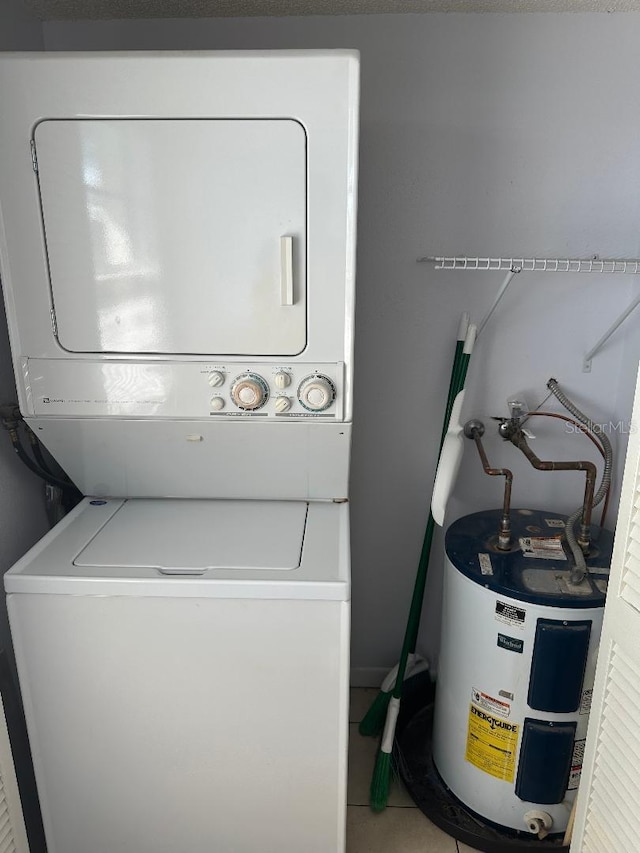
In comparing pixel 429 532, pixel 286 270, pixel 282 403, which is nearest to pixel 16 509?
pixel 282 403

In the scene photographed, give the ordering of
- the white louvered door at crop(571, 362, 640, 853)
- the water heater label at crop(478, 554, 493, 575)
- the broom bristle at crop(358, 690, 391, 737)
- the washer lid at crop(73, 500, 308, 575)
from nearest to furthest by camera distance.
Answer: the white louvered door at crop(571, 362, 640, 853), the washer lid at crop(73, 500, 308, 575), the water heater label at crop(478, 554, 493, 575), the broom bristle at crop(358, 690, 391, 737)

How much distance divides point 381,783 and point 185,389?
155cm

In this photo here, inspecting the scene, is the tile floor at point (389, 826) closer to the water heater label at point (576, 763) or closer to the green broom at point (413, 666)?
the green broom at point (413, 666)

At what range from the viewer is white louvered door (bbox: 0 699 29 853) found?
1525mm

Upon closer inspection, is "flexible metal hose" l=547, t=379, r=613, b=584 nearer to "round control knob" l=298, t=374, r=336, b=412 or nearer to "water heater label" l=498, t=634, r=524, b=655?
"water heater label" l=498, t=634, r=524, b=655

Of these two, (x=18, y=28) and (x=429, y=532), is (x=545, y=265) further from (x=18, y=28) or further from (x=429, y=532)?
(x=18, y=28)

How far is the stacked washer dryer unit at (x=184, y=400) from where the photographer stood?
1467mm

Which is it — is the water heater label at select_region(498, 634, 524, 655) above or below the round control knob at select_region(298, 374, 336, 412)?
below

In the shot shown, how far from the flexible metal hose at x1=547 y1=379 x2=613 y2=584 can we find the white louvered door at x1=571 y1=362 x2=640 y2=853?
369mm

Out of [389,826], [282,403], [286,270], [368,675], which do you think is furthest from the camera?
[368,675]

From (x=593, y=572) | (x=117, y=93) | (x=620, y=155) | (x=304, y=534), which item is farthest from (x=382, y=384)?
(x=117, y=93)

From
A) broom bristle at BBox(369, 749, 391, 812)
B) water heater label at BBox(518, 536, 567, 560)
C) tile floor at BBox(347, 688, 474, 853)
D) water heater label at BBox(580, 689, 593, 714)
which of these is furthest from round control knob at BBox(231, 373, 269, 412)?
tile floor at BBox(347, 688, 474, 853)

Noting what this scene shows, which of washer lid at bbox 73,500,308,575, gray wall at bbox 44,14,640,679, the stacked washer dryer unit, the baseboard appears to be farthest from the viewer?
the baseboard

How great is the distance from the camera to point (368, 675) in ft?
8.77
